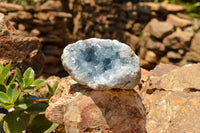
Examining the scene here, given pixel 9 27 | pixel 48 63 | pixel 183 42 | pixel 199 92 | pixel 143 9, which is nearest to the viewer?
pixel 199 92

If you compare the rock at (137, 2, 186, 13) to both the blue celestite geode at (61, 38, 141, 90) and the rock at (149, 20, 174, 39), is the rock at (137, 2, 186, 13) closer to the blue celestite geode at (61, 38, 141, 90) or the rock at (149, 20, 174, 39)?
the rock at (149, 20, 174, 39)

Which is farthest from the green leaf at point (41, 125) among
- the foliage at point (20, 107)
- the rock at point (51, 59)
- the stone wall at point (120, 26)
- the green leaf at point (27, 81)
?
the rock at point (51, 59)

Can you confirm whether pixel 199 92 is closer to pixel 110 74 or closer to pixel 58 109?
pixel 110 74

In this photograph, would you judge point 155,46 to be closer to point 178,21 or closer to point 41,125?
point 178,21

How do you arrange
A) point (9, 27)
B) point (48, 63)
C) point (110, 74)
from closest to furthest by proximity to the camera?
point (110, 74), point (9, 27), point (48, 63)

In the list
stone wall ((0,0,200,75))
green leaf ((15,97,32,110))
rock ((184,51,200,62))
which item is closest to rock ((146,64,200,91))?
green leaf ((15,97,32,110))

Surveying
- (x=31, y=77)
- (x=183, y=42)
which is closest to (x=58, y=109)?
(x=31, y=77)

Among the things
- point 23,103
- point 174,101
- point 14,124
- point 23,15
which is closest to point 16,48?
point 23,103
